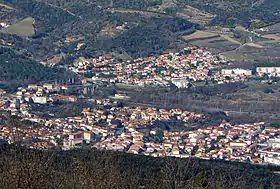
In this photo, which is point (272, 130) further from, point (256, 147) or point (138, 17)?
point (138, 17)

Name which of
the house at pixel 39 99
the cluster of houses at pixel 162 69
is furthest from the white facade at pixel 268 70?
the house at pixel 39 99

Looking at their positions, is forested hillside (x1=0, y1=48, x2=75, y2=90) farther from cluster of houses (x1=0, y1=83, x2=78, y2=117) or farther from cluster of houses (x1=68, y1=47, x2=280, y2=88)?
cluster of houses (x1=68, y1=47, x2=280, y2=88)

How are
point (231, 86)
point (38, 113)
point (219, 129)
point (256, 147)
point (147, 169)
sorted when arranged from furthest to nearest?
point (231, 86), point (38, 113), point (219, 129), point (256, 147), point (147, 169)

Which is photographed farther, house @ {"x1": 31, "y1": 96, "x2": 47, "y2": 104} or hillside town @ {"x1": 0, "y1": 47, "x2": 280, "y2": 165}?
house @ {"x1": 31, "y1": 96, "x2": 47, "y2": 104}

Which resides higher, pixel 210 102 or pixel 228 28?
pixel 228 28

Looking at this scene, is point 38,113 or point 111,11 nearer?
point 38,113

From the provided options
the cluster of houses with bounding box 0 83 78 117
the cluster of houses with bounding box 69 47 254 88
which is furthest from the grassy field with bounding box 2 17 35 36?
the cluster of houses with bounding box 0 83 78 117

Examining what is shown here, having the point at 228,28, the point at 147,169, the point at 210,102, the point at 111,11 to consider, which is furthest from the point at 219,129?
the point at 111,11

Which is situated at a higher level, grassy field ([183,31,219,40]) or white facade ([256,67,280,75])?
grassy field ([183,31,219,40])
